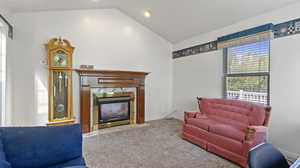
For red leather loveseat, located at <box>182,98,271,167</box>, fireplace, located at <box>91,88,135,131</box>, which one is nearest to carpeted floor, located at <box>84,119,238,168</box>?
red leather loveseat, located at <box>182,98,271,167</box>

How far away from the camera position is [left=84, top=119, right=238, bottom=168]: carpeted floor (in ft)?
7.75

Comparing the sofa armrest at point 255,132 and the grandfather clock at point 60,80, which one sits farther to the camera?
the grandfather clock at point 60,80

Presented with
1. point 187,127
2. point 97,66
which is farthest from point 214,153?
point 97,66

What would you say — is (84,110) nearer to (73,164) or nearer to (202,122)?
(73,164)

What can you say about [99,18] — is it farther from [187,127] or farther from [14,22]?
[187,127]

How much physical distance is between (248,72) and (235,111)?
0.95 metres

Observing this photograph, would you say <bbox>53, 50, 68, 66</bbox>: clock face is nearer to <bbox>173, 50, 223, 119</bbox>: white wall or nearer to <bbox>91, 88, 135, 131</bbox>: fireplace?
<bbox>91, 88, 135, 131</bbox>: fireplace

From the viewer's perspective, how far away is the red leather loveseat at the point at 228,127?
2314 mm

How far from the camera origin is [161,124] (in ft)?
14.8

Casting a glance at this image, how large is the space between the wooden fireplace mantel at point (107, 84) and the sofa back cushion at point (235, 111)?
70.0 inches

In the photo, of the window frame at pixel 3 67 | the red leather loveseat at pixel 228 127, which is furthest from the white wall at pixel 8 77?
the red leather loveseat at pixel 228 127

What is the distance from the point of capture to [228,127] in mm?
2695

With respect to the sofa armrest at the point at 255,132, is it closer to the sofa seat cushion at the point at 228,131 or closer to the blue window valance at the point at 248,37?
the sofa seat cushion at the point at 228,131

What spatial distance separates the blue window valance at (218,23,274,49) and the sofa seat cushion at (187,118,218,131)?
176 centimetres
